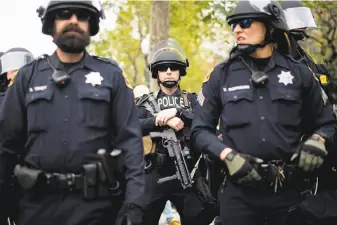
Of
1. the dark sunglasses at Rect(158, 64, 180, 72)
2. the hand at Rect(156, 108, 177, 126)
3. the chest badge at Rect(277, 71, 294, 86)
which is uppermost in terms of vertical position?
the dark sunglasses at Rect(158, 64, 180, 72)

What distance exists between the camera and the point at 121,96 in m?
4.03

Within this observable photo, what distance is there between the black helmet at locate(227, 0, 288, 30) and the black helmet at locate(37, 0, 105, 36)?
102 centimetres

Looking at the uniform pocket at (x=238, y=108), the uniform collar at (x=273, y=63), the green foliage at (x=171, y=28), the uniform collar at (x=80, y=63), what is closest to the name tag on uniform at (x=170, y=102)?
the green foliage at (x=171, y=28)

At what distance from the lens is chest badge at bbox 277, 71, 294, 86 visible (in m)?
4.40

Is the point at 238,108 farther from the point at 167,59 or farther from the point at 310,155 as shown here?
the point at 167,59

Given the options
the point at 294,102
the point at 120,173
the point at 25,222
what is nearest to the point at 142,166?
the point at 120,173

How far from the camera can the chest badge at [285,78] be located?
440 centimetres

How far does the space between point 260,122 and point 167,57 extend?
265 centimetres

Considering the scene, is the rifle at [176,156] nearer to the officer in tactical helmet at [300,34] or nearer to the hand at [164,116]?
the hand at [164,116]

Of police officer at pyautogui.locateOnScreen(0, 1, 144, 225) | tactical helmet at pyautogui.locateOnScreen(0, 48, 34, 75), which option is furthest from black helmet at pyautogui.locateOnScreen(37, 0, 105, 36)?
tactical helmet at pyautogui.locateOnScreen(0, 48, 34, 75)

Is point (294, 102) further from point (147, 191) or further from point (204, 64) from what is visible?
point (204, 64)

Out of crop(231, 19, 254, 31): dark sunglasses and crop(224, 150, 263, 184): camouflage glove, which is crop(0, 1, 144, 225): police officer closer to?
crop(224, 150, 263, 184): camouflage glove

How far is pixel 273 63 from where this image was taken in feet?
14.7

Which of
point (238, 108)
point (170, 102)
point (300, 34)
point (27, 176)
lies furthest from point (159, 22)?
point (27, 176)
